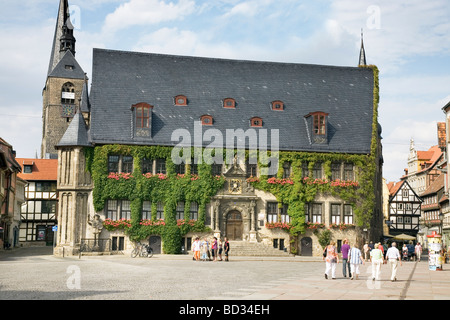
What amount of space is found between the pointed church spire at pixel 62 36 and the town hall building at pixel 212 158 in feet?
203

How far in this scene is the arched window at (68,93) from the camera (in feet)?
362

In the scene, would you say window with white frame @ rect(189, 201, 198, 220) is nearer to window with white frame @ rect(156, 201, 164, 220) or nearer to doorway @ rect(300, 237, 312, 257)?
window with white frame @ rect(156, 201, 164, 220)

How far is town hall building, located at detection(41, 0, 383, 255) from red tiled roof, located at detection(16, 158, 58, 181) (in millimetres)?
29605

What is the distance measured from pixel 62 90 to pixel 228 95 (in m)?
63.1

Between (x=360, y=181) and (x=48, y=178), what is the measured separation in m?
43.1

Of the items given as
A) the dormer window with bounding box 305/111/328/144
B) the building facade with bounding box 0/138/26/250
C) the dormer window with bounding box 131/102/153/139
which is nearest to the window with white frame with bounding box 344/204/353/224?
→ the dormer window with bounding box 305/111/328/144

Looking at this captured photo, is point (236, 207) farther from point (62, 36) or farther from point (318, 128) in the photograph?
point (62, 36)

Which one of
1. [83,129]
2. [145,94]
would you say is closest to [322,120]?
[145,94]

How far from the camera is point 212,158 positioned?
5091 cm

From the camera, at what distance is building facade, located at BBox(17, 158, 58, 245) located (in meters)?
80.1

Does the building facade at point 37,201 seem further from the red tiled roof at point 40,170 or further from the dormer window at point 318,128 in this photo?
the dormer window at point 318,128

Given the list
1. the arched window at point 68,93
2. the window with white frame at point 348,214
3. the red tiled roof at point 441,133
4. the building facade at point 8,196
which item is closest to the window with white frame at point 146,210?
the building facade at point 8,196
